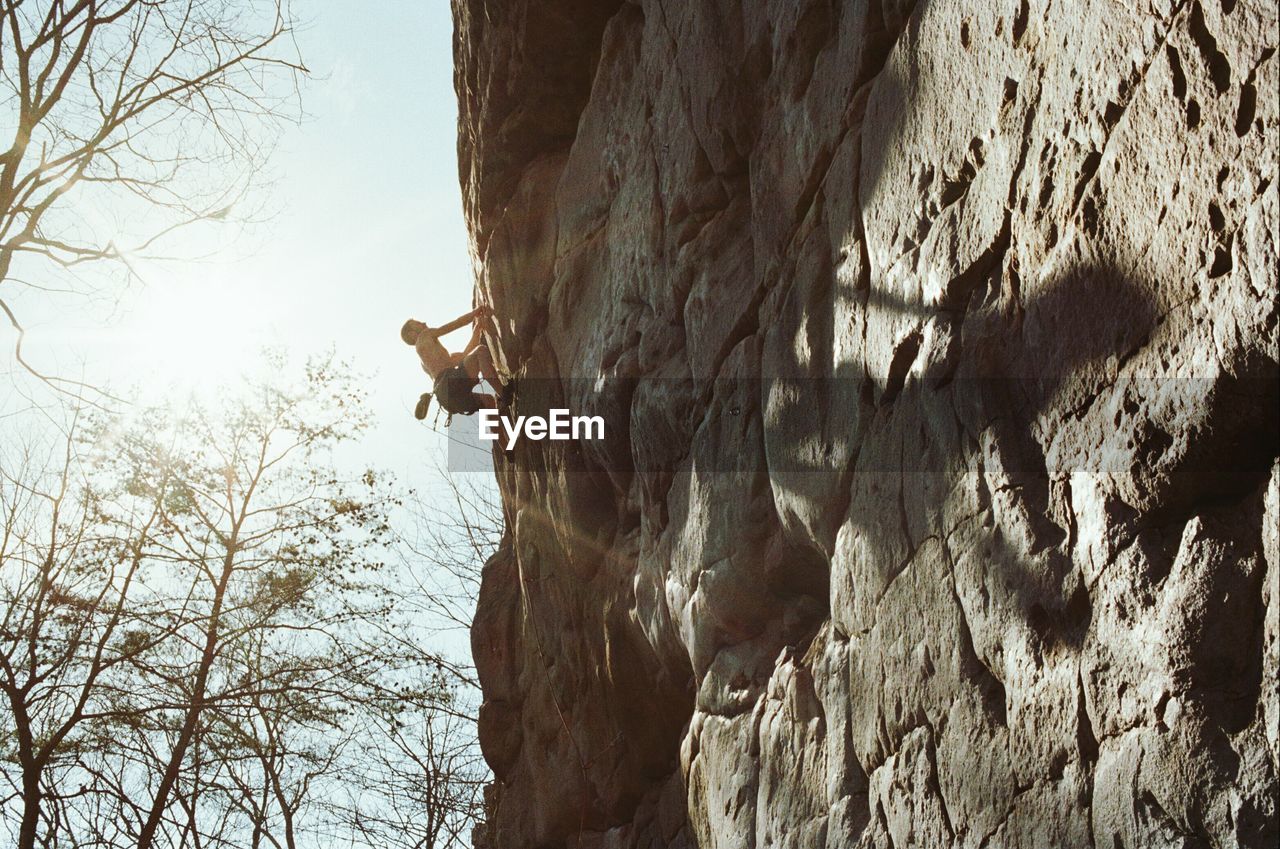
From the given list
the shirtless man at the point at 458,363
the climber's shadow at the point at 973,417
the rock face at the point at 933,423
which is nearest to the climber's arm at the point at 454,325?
the shirtless man at the point at 458,363

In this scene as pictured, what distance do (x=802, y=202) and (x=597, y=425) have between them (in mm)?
2870

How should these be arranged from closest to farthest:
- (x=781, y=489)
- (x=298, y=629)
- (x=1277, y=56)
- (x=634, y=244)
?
(x=1277, y=56), (x=781, y=489), (x=634, y=244), (x=298, y=629)

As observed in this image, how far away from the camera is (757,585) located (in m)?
5.48

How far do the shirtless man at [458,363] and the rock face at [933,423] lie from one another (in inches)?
83.1

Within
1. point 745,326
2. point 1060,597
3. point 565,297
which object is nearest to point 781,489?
point 745,326

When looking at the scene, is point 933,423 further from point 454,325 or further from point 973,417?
point 454,325

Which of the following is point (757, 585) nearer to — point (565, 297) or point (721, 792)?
point (721, 792)

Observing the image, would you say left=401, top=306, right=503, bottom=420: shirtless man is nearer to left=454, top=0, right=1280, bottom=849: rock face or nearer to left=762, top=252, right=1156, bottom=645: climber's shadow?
left=454, top=0, right=1280, bottom=849: rock face
